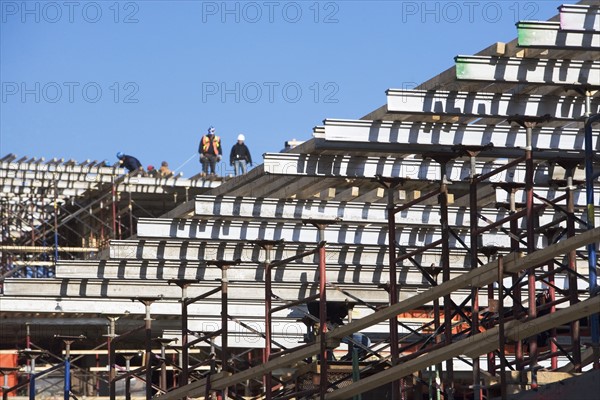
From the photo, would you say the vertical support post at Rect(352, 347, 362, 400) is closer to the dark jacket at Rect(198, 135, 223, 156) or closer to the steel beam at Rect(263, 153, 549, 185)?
the steel beam at Rect(263, 153, 549, 185)

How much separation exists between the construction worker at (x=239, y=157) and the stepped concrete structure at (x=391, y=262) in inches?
386

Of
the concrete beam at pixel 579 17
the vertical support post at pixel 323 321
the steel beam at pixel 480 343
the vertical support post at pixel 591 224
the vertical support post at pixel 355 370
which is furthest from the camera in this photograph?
the vertical support post at pixel 355 370

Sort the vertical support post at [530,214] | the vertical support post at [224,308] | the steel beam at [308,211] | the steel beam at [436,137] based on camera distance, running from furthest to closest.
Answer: the steel beam at [308,211], the vertical support post at [224,308], the steel beam at [436,137], the vertical support post at [530,214]

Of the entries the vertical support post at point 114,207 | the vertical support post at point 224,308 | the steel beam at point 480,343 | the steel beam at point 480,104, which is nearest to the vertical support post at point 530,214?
the steel beam at point 480,343

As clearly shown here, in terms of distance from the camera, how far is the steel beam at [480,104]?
1817cm

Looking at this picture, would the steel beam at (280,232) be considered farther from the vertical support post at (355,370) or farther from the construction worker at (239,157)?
the construction worker at (239,157)

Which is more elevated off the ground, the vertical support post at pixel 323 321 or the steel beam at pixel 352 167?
the steel beam at pixel 352 167

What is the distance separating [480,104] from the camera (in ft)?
60.4

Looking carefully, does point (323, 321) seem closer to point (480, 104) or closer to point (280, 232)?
point (480, 104)

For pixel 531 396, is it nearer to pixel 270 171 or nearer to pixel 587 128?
pixel 587 128

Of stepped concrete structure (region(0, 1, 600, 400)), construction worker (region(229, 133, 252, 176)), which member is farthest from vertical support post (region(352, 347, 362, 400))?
construction worker (region(229, 133, 252, 176))

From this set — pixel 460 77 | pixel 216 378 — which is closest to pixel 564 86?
pixel 460 77

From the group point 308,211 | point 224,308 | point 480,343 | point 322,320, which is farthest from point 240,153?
point 480,343

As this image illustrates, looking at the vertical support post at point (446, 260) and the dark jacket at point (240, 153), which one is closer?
the vertical support post at point (446, 260)
